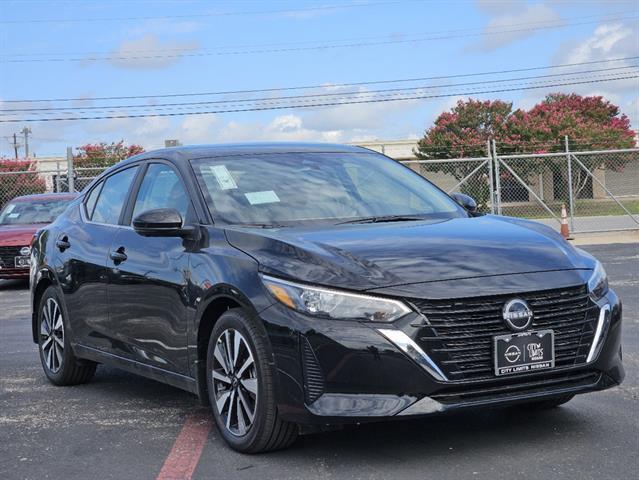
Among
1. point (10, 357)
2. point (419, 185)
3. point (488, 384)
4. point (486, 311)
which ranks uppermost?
point (419, 185)

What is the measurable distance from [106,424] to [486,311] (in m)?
2.56

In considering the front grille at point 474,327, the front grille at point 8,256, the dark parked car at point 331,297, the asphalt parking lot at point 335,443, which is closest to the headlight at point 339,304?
the dark parked car at point 331,297

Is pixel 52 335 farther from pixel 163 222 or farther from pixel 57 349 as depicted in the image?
pixel 163 222

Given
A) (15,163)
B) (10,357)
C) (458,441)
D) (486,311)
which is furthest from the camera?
(15,163)

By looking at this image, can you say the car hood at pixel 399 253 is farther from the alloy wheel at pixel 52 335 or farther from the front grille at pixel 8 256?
the front grille at pixel 8 256

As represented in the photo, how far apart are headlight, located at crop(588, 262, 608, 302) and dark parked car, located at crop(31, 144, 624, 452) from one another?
0.01 m

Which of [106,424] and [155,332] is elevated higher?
[155,332]

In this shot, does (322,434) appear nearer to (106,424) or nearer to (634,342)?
(106,424)

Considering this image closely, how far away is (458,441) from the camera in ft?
16.5

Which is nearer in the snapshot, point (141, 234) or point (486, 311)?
point (486, 311)

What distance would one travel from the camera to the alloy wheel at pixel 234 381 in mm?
4863

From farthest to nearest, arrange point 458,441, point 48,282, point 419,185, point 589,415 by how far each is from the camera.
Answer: point 48,282
point 419,185
point 589,415
point 458,441

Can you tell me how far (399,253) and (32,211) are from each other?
1266 cm

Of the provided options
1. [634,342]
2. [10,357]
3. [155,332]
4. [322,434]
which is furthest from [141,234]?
[634,342]
